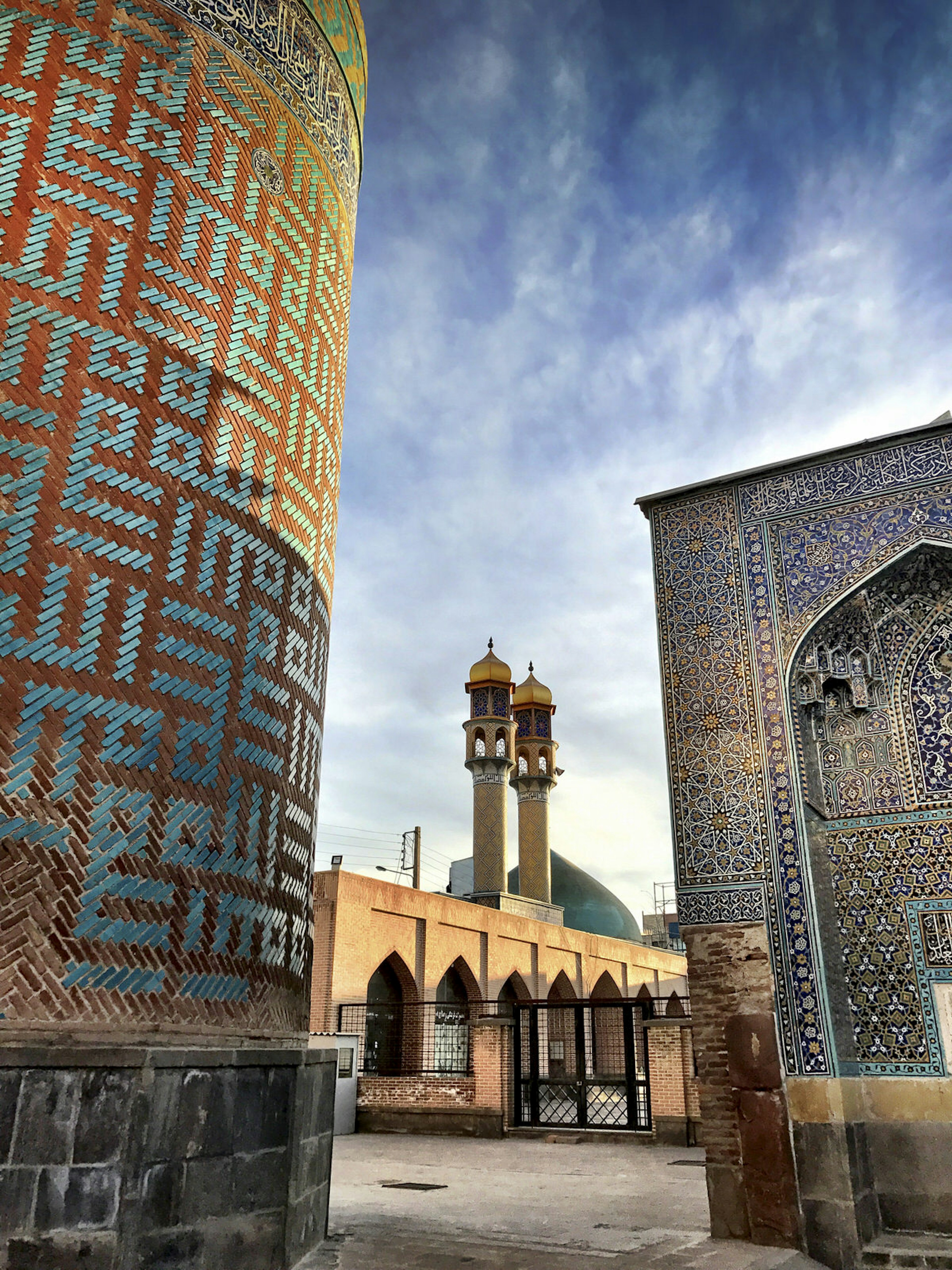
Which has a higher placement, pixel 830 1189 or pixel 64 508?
pixel 64 508

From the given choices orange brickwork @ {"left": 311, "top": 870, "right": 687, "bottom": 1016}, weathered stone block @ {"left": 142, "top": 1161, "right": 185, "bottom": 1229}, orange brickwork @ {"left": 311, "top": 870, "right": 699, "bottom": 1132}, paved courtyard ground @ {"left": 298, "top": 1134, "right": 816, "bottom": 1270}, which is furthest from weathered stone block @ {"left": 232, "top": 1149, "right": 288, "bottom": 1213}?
orange brickwork @ {"left": 311, "top": 870, "right": 687, "bottom": 1016}

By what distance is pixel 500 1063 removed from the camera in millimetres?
10398

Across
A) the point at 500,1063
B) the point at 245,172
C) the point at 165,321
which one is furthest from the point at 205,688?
the point at 500,1063

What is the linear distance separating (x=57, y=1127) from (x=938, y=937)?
3.98m

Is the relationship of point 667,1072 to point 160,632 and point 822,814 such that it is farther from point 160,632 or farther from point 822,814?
point 160,632

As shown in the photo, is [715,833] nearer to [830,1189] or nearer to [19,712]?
[830,1189]

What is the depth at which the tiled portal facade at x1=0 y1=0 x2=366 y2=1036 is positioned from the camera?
3.47m

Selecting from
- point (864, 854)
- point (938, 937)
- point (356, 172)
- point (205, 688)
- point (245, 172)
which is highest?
point (356, 172)

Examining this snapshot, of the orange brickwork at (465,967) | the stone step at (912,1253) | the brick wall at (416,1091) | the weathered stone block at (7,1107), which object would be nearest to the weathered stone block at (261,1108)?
the weathered stone block at (7,1107)

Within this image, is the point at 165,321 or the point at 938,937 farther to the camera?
the point at 938,937

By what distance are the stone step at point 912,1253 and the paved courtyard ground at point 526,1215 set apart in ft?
1.08

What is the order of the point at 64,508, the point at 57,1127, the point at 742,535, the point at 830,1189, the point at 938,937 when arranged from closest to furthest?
the point at 57,1127 → the point at 64,508 → the point at 830,1189 → the point at 938,937 → the point at 742,535

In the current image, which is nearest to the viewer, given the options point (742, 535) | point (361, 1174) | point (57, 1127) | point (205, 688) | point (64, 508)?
point (57, 1127)

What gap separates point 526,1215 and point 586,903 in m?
19.0
